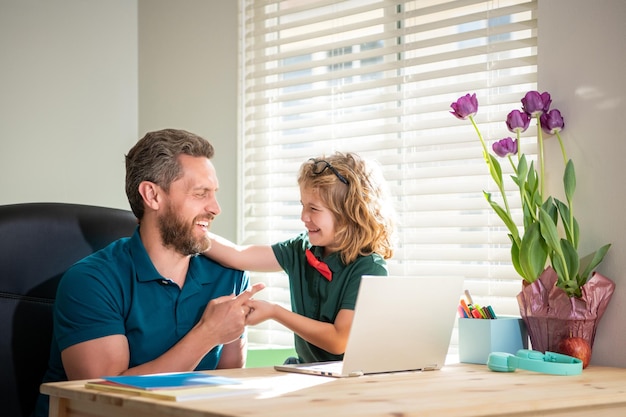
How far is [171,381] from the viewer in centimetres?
153

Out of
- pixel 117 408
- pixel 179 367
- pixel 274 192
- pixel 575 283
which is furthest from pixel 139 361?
pixel 274 192

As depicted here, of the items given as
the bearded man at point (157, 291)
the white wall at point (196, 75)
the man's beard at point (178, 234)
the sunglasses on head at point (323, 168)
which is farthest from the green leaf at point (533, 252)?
the white wall at point (196, 75)

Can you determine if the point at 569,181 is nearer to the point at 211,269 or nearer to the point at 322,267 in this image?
the point at 322,267

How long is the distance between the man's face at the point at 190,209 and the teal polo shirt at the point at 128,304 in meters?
0.08

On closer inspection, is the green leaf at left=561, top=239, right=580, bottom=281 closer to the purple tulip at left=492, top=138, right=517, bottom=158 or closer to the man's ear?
the purple tulip at left=492, top=138, right=517, bottom=158

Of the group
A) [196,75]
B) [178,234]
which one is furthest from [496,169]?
[196,75]

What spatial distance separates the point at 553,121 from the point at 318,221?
2.03 feet

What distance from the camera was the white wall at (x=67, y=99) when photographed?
10.4 ft

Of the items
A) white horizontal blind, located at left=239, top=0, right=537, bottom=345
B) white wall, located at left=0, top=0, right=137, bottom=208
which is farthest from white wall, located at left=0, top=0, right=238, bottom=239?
white horizontal blind, located at left=239, top=0, right=537, bottom=345

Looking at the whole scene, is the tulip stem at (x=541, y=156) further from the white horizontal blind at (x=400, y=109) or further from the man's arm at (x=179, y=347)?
the man's arm at (x=179, y=347)

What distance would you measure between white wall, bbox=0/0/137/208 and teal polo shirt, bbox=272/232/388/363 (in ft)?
4.27

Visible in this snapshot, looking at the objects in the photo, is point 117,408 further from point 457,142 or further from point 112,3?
point 112,3

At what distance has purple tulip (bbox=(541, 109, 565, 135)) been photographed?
6.86 ft

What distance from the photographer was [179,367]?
6.29 ft
